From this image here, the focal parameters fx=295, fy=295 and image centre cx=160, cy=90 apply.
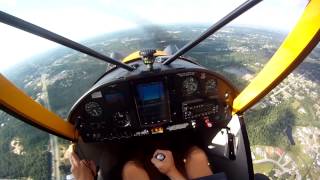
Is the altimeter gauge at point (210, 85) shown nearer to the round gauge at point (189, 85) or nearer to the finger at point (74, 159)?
the round gauge at point (189, 85)

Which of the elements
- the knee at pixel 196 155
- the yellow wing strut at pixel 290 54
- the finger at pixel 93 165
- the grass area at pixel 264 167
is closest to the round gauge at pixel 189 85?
the yellow wing strut at pixel 290 54

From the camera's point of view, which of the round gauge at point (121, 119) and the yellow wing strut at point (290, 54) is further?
the round gauge at point (121, 119)

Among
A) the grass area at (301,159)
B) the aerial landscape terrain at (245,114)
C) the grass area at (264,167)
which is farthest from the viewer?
the grass area at (301,159)

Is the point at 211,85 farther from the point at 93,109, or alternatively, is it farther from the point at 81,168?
the point at 81,168

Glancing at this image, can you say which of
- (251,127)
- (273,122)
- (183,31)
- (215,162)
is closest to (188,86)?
(215,162)

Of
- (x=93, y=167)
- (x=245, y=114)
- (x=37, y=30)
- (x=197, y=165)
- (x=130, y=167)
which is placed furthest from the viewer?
(x=245, y=114)

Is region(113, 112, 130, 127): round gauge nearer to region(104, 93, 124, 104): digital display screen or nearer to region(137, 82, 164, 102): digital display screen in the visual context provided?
region(104, 93, 124, 104): digital display screen

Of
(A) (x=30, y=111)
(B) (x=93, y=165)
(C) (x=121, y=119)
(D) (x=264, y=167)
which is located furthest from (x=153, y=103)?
(D) (x=264, y=167)

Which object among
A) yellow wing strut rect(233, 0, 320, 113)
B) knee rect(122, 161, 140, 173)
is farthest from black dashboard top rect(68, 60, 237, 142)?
knee rect(122, 161, 140, 173)
